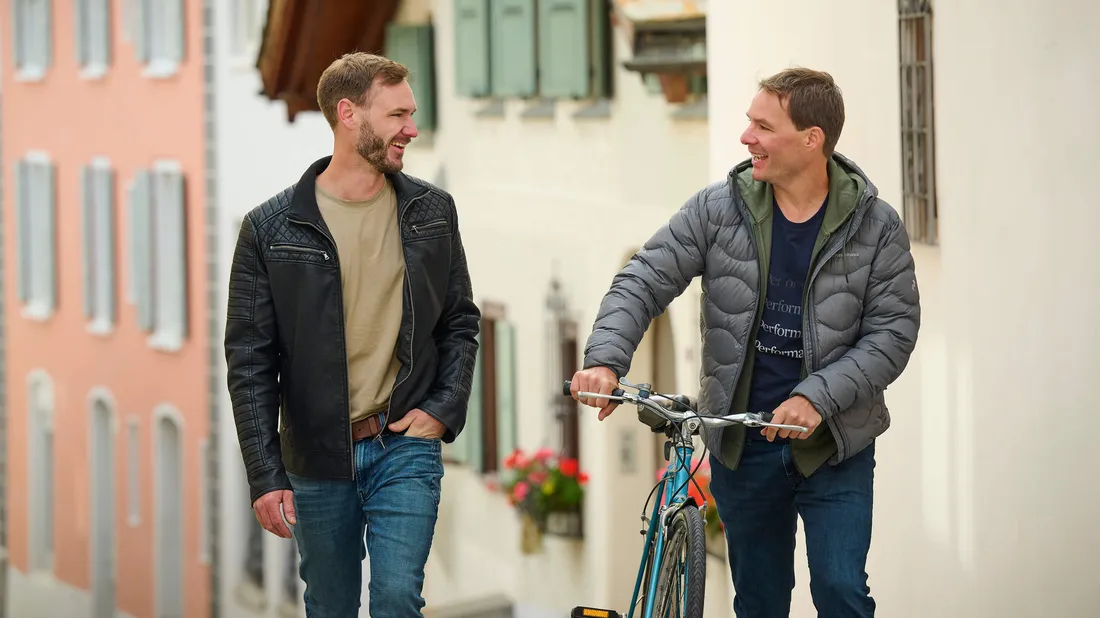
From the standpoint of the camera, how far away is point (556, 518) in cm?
1513

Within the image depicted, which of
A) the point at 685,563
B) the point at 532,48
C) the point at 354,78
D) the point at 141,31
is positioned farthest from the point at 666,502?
the point at 141,31

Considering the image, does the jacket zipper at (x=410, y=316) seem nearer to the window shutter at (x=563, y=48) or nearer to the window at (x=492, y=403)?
the window shutter at (x=563, y=48)

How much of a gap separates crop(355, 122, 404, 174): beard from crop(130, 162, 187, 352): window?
2028 cm

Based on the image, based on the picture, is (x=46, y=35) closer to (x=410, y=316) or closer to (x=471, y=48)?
(x=471, y=48)

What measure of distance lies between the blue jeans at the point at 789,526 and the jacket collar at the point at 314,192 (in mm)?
1044

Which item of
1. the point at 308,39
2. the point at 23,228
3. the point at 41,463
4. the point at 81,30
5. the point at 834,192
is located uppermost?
the point at 81,30

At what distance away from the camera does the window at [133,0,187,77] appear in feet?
80.5

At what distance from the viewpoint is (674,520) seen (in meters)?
4.96

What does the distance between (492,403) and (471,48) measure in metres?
3.07

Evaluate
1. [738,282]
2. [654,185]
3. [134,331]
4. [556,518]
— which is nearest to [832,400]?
[738,282]

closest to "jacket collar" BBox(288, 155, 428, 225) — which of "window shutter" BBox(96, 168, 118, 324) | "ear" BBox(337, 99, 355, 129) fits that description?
"ear" BBox(337, 99, 355, 129)

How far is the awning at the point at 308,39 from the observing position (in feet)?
60.2

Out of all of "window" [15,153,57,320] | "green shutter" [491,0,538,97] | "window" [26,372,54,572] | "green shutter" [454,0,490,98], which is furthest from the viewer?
"window" [26,372,54,572]

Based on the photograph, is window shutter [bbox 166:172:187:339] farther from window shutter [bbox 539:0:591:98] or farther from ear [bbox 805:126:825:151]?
ear [bbox 805:126:825:151]
